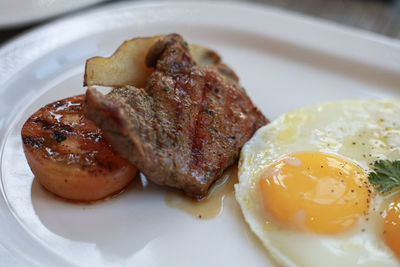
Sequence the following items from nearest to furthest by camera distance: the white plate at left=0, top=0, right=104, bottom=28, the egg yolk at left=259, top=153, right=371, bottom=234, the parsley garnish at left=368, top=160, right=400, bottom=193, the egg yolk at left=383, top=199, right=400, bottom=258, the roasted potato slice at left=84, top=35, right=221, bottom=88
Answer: the egg yolk at left=383, top=199, right=400, bottom=258, the egg yolk at left=259, top=153, right=371, bottom=234, the parsley garnish at left=368, top=160, right=400, bottom=193, the roasted potato slice at left=84, top=35, right=221, bottom=88, the white plate at left=0, top=0, right=104, bottom=28

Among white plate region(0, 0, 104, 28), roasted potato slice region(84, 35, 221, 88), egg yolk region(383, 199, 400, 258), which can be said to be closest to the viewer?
egg yolk region(383, 199, 400, 258)

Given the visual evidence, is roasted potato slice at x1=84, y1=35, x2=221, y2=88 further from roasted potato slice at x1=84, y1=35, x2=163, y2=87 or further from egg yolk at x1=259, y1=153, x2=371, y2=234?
egg yolk at x1=259, y1=153, x2=371, y2=234

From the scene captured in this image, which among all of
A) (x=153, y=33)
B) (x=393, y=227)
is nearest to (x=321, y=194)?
(x=393, y=227)

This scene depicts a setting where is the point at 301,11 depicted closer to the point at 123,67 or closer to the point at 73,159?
the point at 123,67

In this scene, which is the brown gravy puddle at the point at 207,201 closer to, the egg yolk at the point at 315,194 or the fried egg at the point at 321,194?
the fried egg at the point at 321,194

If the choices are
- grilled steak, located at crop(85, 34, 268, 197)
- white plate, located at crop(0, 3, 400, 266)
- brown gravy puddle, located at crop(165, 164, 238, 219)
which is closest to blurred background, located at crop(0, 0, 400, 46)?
white plate, located at crop(0, 3, 400, 266)

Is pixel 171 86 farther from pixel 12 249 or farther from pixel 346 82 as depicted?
pixel 346 82

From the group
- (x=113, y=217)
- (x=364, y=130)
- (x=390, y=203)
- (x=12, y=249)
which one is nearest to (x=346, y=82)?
(x=364, y=130)

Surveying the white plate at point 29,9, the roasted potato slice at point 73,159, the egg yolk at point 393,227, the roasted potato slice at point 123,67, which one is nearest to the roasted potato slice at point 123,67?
the roasted potato slice at point 123,67
